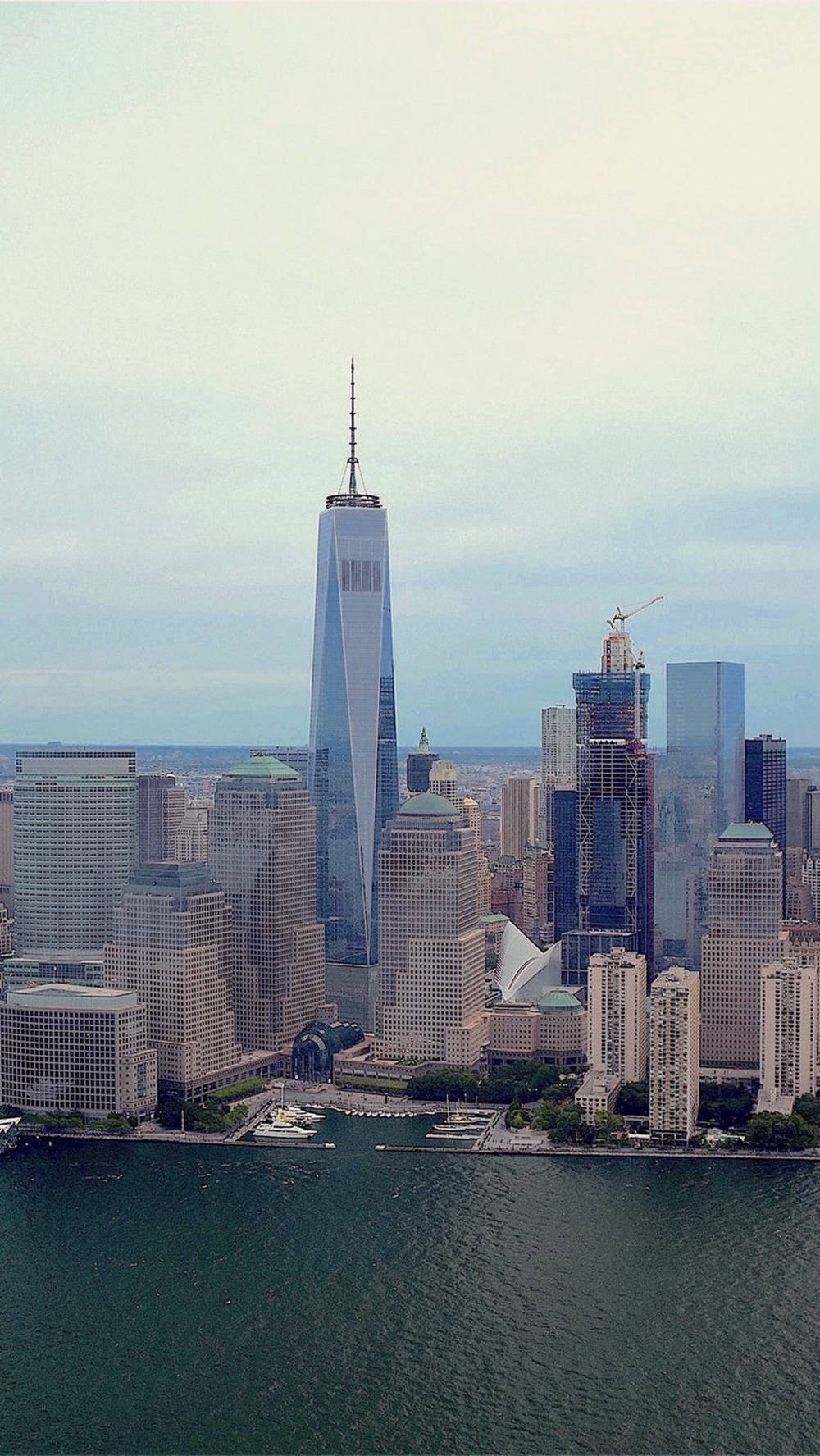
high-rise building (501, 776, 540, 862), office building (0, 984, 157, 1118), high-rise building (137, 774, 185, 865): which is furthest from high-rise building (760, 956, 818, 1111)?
high-rise building (501, 776, 540, 862)

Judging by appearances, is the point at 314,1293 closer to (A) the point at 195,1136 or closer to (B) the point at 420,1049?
(A) the point at 195,1136

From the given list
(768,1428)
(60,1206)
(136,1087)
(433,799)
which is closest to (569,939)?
(433,799)

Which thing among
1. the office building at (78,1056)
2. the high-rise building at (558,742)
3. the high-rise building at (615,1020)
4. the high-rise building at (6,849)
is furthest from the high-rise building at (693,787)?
the high-rise building at (6,849)

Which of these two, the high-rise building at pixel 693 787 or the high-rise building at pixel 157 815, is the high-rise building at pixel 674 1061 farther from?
the high-rise building at pixel 157 815

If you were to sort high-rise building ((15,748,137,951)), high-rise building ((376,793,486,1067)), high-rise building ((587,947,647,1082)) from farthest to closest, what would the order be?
high-rise building ((15,748,137,951)), high-rise building ((376,793,486,1067)), high-rise building ((587,947,647,1082))

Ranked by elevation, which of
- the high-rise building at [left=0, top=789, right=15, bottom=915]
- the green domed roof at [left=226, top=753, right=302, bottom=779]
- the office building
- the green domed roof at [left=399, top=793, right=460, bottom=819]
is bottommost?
the office building

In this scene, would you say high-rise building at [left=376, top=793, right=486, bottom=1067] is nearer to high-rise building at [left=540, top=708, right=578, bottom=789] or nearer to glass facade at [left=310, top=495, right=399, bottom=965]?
glass facade at [left=310, top=495, right=399, bottom=965]

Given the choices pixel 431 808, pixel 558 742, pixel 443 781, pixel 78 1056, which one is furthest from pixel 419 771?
pixel 78 1056
